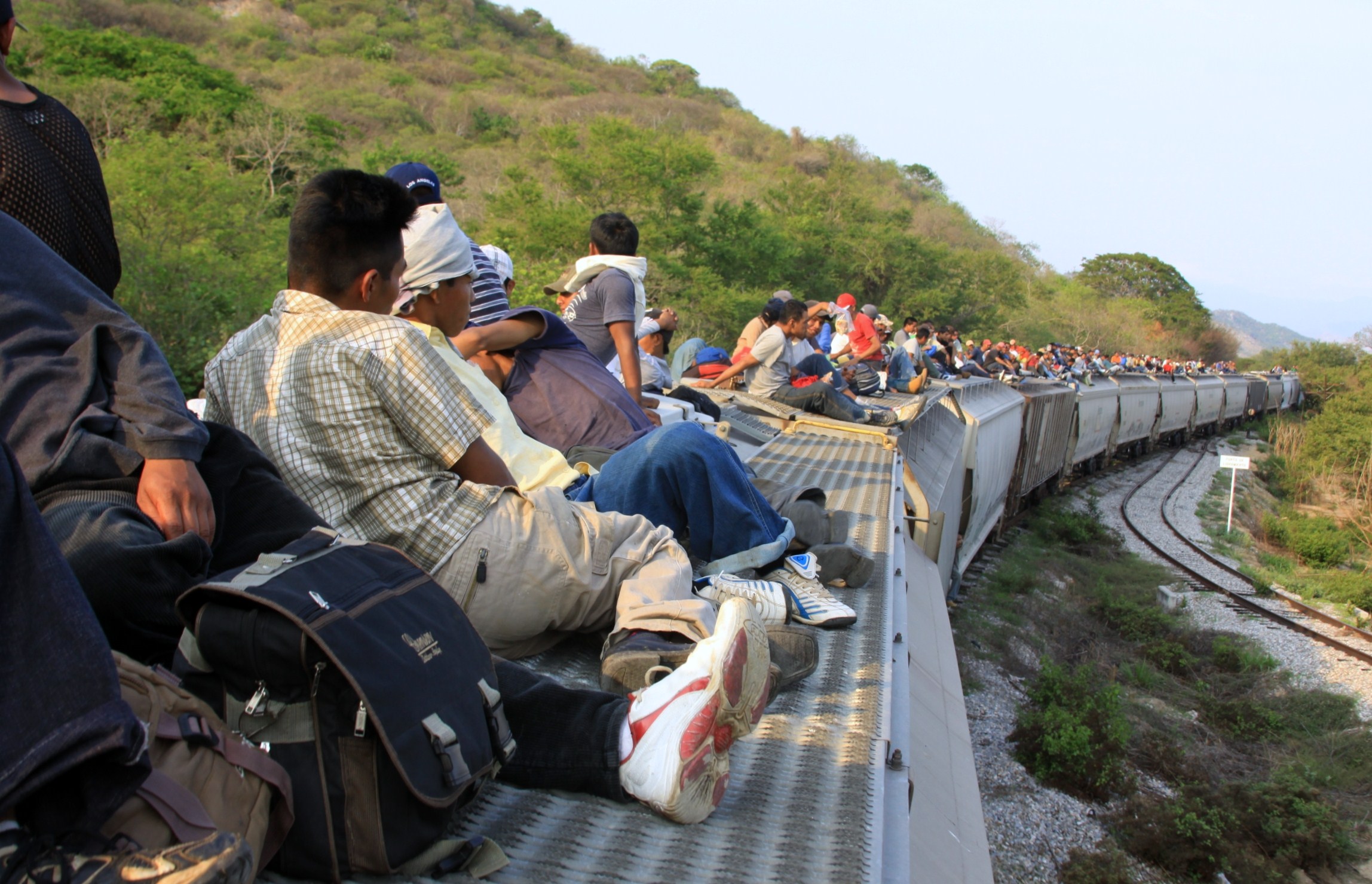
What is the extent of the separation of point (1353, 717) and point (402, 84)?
2248 inches

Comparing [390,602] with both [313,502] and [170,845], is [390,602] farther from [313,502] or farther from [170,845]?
[313,502]

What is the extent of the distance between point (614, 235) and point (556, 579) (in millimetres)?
2681

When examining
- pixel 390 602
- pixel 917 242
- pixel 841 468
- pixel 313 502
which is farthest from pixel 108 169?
pixel 917 242

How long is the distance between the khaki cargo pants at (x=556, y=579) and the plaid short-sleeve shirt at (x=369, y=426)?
0.07 metres

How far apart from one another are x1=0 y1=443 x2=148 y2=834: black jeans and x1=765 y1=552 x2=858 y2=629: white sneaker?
1967 millimetres

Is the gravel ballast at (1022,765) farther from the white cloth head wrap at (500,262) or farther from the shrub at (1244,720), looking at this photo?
the white cloth head wrap at (500,262)

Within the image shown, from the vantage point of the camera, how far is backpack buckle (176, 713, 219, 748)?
1286mm

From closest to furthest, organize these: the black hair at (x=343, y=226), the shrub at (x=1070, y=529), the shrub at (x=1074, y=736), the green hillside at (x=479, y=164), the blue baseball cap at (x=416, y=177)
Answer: the black hair at (x=343, y=226), the blue baseball cap at (x=416, y=177), the shrub at (x=1074, y=736), the green hillside at (x=479, y=164), the shrub at (x=1070, y=529)

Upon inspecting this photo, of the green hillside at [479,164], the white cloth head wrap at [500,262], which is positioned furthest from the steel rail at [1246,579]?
the white cloth head wrap at [500,262]

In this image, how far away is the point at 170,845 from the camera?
3.70 feet

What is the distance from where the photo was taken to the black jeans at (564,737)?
5.84 feet

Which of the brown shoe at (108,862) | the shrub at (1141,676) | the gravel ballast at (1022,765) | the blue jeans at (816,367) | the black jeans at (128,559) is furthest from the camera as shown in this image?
the shrub at (1141,676)

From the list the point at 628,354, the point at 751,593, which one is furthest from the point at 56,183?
the point at 628,354

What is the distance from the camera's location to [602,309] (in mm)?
4555
